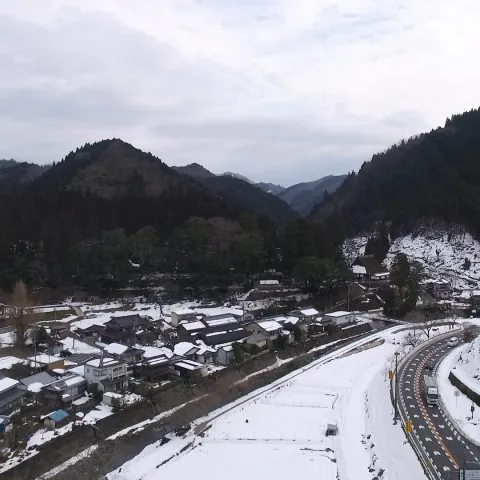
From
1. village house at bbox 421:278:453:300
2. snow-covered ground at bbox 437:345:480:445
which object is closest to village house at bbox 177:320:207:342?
snow-covered ground at bbox 437:345:480:445

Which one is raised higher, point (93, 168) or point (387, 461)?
point (93, 168)

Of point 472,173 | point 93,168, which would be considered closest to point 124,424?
point 93,168

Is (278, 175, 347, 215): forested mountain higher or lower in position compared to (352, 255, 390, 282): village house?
higher

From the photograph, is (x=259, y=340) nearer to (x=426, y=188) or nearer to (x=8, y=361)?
(x=8, y=361)

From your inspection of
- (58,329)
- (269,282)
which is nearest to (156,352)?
(58,329)

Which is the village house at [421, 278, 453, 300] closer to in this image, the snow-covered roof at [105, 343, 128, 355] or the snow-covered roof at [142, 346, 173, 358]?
the snow-covered roof at [142, 346, 173, 358]

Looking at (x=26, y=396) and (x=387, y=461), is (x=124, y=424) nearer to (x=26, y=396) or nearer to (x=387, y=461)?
(x=26, y=396)
